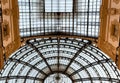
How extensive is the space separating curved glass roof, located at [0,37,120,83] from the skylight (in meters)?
4.26

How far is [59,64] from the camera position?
3706cm

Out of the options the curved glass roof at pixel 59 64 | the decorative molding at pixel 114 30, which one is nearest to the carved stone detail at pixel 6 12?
the curved glass roof at pixel 59 64

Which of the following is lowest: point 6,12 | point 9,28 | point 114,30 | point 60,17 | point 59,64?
point 59,64

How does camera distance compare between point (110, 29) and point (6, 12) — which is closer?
point (6, 12)

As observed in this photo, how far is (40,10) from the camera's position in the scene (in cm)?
2772

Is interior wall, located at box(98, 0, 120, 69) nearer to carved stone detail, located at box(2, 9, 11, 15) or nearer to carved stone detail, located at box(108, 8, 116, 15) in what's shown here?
carved stone detail, located at box(108, 8, 116, 15)

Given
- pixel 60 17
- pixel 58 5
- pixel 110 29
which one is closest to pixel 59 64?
pixel 60 17

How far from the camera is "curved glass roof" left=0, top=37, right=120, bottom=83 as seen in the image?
3147 cm

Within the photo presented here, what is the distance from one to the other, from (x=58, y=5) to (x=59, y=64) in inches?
452

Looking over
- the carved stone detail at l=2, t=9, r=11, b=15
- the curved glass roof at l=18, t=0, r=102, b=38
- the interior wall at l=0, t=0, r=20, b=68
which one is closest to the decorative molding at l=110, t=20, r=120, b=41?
the curved glass roof at l=18, t=0, r=102, b=38

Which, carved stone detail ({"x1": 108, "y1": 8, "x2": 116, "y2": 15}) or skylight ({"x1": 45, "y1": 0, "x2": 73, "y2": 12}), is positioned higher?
skylight ({"x1": 45, "y1": 0, "x2": 73, "y2": 12})

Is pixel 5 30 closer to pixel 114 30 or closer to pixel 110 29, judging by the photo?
pixel 110 29

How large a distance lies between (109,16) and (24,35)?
9.15 m

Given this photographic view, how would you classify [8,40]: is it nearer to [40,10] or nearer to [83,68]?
[40,10]
